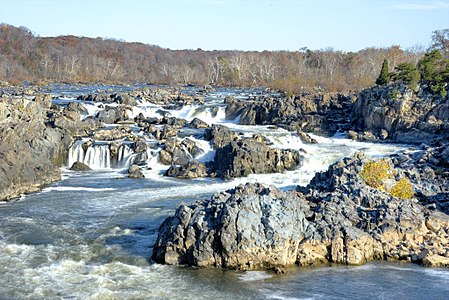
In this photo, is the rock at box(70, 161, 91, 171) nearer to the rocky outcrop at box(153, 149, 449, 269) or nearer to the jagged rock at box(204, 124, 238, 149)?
the jagged rock at box(204, 124, 238, 149)

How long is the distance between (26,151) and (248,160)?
13.5 metres

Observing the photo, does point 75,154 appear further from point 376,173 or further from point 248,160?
point 376,173

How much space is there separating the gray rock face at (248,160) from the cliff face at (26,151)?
408 inches

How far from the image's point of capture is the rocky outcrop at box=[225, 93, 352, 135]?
50.2 meters

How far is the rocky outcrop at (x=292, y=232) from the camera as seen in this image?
1847 centimetres

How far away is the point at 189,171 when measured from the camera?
33906mm

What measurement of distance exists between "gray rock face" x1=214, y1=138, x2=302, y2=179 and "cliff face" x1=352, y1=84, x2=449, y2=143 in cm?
1399

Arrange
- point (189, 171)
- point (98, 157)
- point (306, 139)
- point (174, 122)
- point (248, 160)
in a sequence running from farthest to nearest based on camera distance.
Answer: point (174, 122) → point (306, 139) → point (98, 157) → point (248, 160) → point (189, 171)

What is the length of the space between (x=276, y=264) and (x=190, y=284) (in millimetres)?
3142

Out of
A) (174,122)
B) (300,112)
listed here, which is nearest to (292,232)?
(174,122)

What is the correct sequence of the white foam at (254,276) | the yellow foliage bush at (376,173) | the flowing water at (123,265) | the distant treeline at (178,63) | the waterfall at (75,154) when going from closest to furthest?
the flowing water at (123,265) → the white foam at (254,276) → the yellow foliage bush at (376,173) → the waterfall at (75,154) → the distant treeline at (178,63)

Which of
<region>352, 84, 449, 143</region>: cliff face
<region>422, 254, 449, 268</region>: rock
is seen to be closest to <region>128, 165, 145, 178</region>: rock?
<region>422, 254, 449, 268</region>: rock

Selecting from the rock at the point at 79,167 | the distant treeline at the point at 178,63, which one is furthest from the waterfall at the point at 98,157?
the distant treeline at the point at 178,63

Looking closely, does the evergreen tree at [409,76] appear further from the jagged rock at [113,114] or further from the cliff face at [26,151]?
the cliff face at [26,151]
